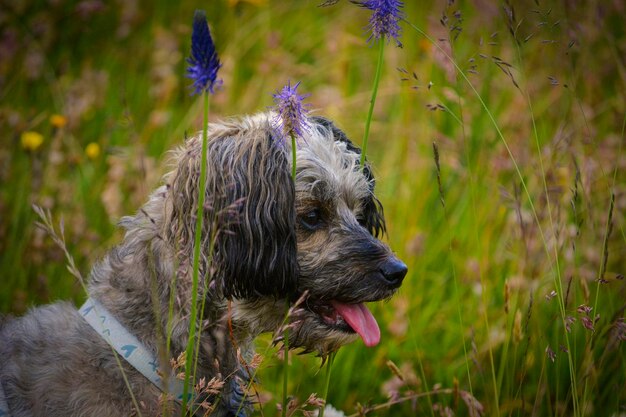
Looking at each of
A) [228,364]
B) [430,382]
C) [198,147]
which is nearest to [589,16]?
[430,382]

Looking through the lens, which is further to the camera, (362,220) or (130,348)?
(362,220)

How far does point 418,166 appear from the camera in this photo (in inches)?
215

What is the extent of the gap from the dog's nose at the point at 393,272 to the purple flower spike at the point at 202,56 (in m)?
1.25

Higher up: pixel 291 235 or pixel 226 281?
pixel 291 235

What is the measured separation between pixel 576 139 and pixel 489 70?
2.69ft

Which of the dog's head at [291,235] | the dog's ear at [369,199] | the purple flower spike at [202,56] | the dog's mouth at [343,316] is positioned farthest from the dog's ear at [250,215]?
the purple flower spike at [202,56]

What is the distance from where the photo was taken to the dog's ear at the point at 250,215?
2742 millimetres

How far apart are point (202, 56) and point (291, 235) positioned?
1.06m

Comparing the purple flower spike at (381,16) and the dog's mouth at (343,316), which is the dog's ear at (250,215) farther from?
the purple flower spike at (381,16)

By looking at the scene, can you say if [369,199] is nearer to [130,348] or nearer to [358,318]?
[358,318]

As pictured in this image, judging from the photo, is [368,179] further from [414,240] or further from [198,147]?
[414,240]

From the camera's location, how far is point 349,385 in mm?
4035

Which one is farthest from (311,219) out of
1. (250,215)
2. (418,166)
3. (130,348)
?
(418,166)

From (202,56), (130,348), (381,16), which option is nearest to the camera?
(202,56)
